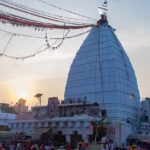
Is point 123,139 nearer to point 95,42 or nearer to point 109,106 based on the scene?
point 109,106

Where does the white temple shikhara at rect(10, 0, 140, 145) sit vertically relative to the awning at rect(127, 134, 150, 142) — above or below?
above

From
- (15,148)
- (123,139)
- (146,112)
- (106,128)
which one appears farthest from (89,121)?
(146,112)

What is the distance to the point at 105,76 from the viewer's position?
66.1 metres

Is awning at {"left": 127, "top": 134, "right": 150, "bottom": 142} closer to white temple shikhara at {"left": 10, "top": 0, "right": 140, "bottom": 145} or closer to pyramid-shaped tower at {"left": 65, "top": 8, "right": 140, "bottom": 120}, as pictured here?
white temple shikhara at {"left": 10, "top": 0, "right": 140, "bottom": 145}

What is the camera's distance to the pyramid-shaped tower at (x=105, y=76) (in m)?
63.4

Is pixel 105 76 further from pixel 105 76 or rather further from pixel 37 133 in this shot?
pixel 37 133

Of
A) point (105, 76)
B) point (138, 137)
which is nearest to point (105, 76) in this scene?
point (105, 76)

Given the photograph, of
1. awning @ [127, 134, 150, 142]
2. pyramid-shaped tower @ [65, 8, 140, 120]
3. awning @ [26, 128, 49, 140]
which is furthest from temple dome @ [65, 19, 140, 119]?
awning @ [26, 128, 49, 140]

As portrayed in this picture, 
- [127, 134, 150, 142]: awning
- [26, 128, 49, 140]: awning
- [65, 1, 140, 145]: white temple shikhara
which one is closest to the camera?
[26, 128, 49, 140]: awning

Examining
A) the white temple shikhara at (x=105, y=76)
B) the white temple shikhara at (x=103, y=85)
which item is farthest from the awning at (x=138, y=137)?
the white temple shikhara at (x=105, y=76)

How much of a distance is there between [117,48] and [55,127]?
23.8 m

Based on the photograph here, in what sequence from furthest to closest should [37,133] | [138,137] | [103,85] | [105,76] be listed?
[105,76] → [103,85] → [138,137] → [37,133]

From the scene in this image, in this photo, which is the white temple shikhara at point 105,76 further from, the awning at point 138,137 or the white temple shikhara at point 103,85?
the awning at point 138,137

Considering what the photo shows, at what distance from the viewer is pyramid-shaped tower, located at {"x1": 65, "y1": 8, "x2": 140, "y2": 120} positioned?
63.4 meters
